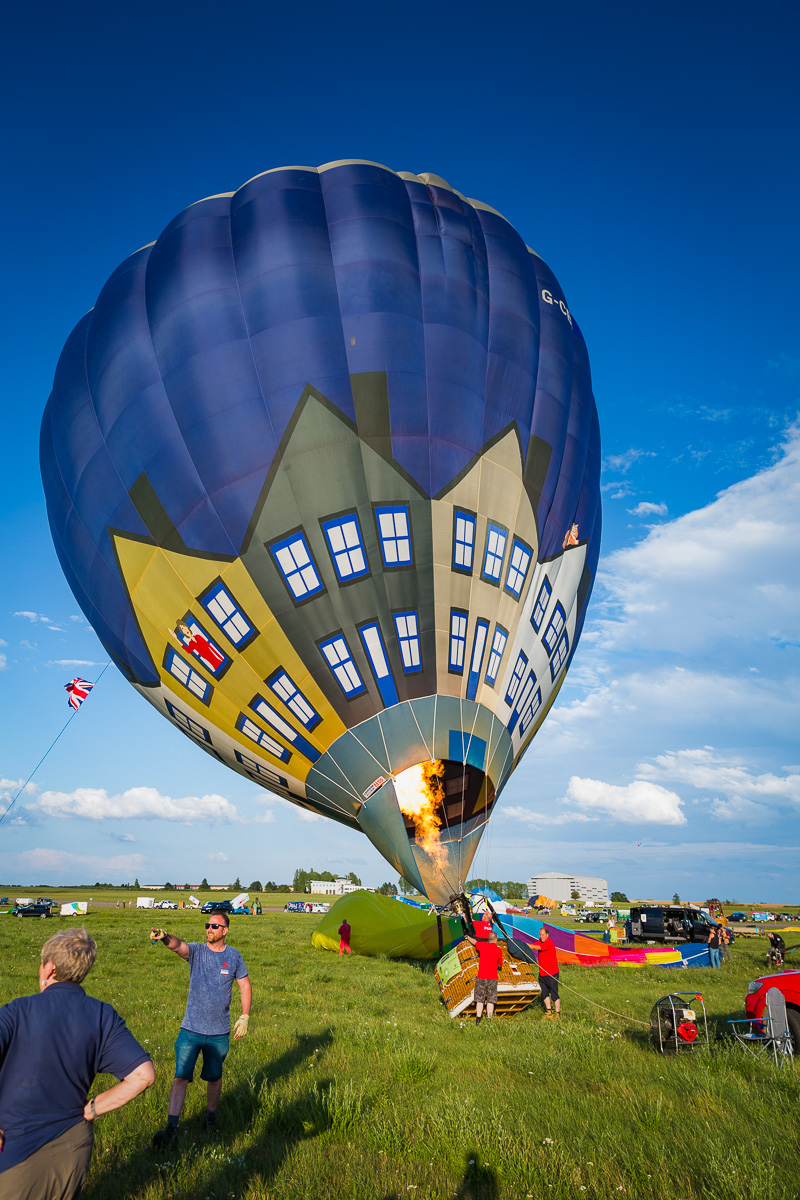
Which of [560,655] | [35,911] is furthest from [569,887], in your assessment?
[560,655]

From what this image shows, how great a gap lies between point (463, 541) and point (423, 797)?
452cm

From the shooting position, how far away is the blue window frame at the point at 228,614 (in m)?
11.8

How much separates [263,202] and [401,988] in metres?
14.2

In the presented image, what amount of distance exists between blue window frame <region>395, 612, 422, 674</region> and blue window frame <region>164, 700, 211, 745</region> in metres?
4.53

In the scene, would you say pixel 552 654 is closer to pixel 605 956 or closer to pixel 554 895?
pixel 605 956

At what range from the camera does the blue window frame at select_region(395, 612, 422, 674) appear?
39.1 feet

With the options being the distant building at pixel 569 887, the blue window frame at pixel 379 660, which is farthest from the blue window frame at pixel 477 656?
the distant building at pixel 569 887

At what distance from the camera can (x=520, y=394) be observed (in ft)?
43.1

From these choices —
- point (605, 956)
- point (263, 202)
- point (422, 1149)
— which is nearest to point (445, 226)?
point (263, 202)

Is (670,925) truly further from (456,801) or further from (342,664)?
(342,664)

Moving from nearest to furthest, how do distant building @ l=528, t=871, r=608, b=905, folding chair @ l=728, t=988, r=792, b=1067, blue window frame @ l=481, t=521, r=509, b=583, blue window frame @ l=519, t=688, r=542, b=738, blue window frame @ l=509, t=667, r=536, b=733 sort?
folding chair @ l=728, t=988, r=792, b=1067, blue window frame @ l=481, t=521, r=509, b=583, blue window frame @ l=509, t=667, r=536, b=733, blue window frame @ l=519, t=688, r=542, b=738, distant building @ l=528, t=871, r=608, b=905

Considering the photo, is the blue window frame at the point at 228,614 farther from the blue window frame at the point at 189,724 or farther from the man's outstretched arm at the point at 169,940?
the man's outstretched arm at the point at 169,940

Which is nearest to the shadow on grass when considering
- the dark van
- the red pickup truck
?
the red pickup truck

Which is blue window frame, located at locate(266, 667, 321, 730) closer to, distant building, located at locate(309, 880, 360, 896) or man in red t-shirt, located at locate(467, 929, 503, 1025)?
man in red t-shirt, located at locate(467, 929, 503, 1025)
